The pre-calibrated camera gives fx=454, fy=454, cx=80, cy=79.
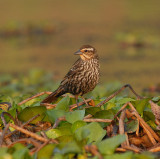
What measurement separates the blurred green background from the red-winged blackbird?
137 inches

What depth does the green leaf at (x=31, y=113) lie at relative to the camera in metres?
3.82

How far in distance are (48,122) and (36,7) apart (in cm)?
2034

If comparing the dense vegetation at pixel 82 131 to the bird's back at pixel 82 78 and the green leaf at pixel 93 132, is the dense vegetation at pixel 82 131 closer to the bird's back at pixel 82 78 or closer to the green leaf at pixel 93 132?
the green leaf at pixel 93 132

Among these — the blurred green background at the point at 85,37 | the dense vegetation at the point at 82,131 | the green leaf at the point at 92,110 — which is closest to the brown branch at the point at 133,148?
the dense vegetation at the point at 82,131

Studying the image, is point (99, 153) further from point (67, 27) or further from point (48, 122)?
point (67, 27)

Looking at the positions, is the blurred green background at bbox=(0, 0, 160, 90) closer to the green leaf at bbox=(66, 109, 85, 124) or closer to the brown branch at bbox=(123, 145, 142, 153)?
the green leaf at bbox=(66, 109, 85, 124)

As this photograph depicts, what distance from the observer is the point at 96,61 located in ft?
18.4

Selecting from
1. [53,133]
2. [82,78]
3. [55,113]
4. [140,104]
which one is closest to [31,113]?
[55,113]

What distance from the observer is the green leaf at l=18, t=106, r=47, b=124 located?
3822mm

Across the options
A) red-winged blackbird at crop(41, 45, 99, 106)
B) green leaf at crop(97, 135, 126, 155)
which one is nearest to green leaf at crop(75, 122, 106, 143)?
green leaf at crop(97, 135, 126, 155)

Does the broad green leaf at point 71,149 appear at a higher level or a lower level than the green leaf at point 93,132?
higher

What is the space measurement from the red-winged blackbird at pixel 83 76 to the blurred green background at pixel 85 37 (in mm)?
3486

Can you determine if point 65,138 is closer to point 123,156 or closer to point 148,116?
point 123,156

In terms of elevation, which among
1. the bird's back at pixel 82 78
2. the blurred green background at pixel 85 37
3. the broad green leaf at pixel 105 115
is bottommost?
the blurred green background at pixel 85 37
